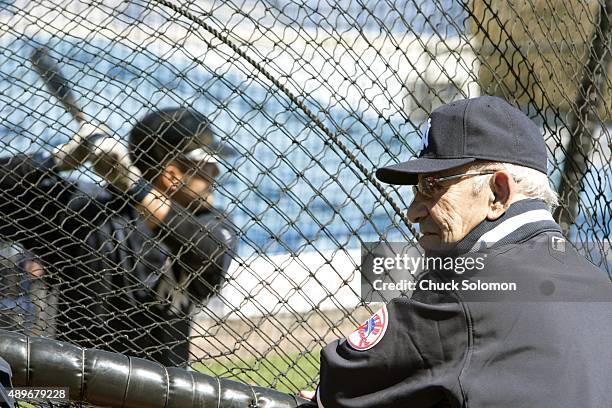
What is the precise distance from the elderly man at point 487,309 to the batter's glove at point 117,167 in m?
0.95

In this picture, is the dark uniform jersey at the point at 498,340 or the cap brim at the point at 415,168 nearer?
the dark uniform jersey at the point at 498,340

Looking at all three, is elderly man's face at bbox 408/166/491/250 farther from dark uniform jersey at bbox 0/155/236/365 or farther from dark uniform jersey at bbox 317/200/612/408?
dark uniform jersey at bbox 0/155/236/365

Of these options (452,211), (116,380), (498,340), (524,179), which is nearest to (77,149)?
(116,380)

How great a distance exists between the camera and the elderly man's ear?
5.48ft

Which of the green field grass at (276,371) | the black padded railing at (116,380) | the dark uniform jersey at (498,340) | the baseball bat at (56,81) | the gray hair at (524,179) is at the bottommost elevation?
the black padded railing at (116,380)

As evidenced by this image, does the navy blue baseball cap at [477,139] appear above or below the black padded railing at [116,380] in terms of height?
above

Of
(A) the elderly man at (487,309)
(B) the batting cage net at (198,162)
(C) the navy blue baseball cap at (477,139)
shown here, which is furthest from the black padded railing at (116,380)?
(C) the navy blue baseball cap at (477,139)

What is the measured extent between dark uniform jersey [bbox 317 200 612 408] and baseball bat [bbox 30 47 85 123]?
1210 millimetres

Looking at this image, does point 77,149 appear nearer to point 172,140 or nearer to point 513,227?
point 172,140

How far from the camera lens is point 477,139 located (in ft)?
5.58

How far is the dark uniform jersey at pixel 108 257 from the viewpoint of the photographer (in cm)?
230

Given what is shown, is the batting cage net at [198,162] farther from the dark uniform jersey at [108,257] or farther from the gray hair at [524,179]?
the gray hair at [524,179]

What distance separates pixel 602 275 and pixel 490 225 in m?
0.25

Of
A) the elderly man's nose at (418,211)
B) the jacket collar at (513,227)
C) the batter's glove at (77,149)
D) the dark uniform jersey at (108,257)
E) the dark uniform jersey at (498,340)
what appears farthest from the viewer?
the batter's glove at (77,149)
